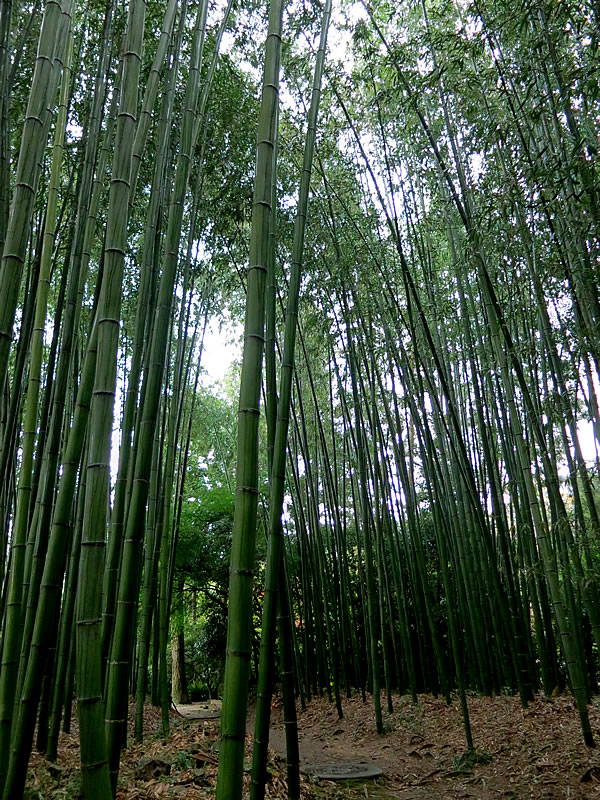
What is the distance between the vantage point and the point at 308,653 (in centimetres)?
647

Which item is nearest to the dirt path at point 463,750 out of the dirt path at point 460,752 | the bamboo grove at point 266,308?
the dirt path at point 460,752

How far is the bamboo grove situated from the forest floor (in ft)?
0.60

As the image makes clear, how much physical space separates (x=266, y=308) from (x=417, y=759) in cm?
300

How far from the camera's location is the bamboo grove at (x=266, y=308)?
1.43 m

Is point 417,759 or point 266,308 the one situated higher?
A: point 266,308

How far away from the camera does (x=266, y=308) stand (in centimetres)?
242

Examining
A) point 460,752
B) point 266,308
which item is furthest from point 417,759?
point 266,308

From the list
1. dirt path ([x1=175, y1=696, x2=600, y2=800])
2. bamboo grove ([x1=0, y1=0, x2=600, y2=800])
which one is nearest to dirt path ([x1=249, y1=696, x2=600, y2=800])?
dirt path ([x1=175, y1=696, x2=600, y2=800])

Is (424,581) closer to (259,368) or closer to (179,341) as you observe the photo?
(179,341)

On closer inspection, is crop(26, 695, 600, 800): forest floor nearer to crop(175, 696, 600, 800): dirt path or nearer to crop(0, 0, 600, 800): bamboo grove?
crop(175, 696, 600, 800): dirt path

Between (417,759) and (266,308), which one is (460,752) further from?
(266,308)

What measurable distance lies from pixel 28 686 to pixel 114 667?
213 mm

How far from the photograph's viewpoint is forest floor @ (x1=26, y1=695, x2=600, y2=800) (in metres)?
2.47

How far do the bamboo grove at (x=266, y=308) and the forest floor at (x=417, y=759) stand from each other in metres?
0.18
